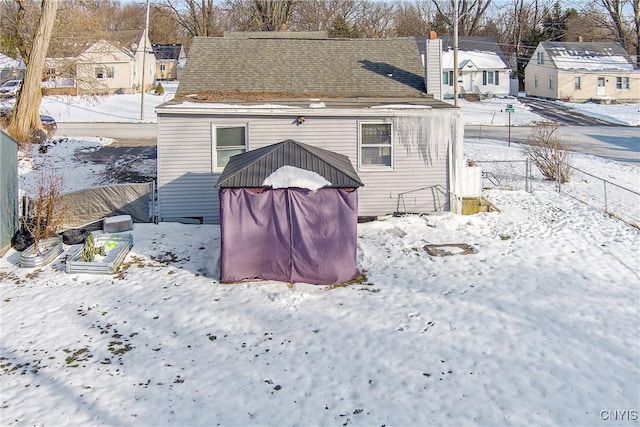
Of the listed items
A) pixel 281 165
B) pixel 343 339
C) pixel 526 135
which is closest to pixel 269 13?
pixel 526 135

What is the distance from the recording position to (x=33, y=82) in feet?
70.2

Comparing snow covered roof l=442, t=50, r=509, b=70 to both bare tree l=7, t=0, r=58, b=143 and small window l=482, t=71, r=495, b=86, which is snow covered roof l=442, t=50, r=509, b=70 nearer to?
small window l=482, t=71, r=495, b=86

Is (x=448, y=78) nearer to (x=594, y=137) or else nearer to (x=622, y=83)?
(x=622, y=83)

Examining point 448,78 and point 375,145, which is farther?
point 448,78

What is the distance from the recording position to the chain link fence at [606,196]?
13.7 m

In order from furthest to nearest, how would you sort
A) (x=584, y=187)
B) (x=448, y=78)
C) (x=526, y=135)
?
(x=448, y=78) < (x=526, y=135) < (x=584, y=187)

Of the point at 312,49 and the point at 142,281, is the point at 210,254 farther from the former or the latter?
the point at 312,49

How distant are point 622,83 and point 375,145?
145ft

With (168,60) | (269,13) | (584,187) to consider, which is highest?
(269,13)

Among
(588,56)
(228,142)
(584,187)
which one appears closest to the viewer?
(228,142)

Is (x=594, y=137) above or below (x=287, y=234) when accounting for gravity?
above

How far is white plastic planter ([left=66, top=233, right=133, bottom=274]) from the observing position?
943 cm

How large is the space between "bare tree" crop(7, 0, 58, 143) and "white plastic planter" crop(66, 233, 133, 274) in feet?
41.5

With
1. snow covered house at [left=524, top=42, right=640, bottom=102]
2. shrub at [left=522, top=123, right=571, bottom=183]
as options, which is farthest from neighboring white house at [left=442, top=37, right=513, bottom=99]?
shrub at [left=522, top=123, right=571, bottom=183]
